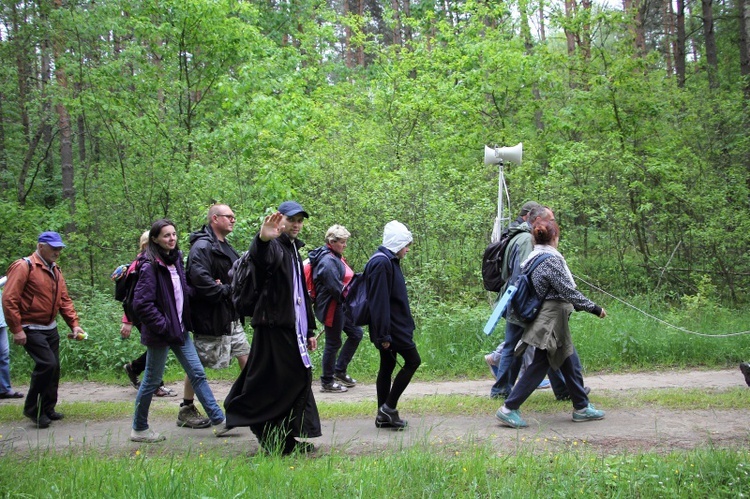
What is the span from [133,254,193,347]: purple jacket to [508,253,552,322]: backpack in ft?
10.0

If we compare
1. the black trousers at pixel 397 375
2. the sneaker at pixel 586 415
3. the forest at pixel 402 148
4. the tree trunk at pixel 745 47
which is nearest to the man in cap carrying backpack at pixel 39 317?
the black trousers at pixel 397 375

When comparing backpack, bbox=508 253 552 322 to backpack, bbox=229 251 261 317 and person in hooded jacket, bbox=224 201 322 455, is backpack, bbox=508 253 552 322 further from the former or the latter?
backpack, bbox=229 251 261 317

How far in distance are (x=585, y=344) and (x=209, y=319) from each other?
5255 mm

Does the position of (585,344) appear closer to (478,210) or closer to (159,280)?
(478,210)

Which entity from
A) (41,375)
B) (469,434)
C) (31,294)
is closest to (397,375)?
(469,434)

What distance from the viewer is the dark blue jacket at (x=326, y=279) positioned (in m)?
7.87

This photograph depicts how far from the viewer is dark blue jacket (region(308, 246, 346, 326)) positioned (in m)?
7.87

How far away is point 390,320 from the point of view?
5.75 m

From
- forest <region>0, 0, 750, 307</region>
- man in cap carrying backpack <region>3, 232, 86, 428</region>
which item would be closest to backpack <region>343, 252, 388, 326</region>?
man in cap carrying backpack <region>3, 232, 86, 428</region>

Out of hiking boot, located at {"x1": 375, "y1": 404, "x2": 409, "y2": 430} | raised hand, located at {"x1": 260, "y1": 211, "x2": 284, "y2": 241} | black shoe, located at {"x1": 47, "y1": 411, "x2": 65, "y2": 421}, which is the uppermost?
raised hand, located at {"x1": 260, "y1": 211, "x2": 284, "y2": 241}

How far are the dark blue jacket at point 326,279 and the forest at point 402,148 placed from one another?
2.90m

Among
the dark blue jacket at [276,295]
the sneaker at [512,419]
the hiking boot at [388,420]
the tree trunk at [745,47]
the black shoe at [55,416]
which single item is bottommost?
the sneaker at [512,419]

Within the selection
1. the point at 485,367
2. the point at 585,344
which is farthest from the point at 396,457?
the point at 585,344

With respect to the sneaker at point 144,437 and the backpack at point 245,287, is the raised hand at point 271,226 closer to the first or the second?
the backpack at point 245,287
